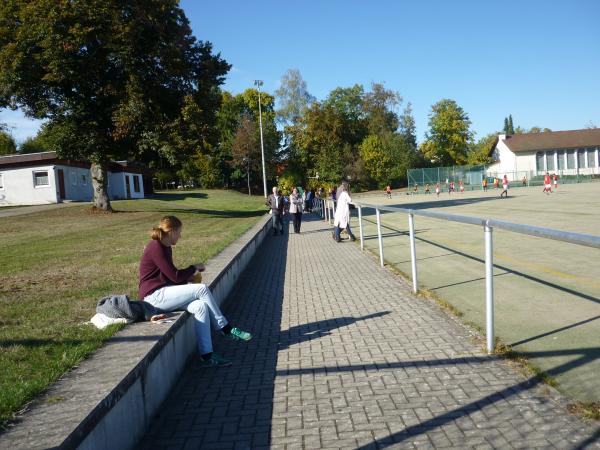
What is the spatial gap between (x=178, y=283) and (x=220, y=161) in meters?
73.0

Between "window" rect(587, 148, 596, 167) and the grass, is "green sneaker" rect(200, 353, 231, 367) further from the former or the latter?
"window" rect(587, 148, 596, 167)

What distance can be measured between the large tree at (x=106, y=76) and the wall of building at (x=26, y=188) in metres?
12.3

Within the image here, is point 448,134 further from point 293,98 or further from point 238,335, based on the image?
point 238,335

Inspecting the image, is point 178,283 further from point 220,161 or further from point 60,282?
point 220,161

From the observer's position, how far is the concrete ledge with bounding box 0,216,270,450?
8.11 feet

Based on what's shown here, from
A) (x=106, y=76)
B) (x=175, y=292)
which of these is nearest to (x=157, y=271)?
(x=175, y=292)

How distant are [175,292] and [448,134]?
87.4m

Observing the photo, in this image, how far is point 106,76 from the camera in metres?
25.4

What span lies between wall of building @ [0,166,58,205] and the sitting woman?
3643cm

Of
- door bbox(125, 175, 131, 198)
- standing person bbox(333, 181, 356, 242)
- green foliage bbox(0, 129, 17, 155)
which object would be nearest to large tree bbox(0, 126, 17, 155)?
green foliage bbox(0, 129, 17, 155)

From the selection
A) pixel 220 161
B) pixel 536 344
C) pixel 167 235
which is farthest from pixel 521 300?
pixel 220 161

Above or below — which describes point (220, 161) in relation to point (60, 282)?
above

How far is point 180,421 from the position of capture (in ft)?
11.7

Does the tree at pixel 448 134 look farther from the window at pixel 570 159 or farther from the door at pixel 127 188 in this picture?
the door at pixel 127 188
